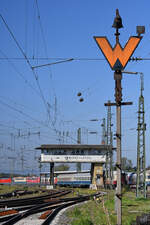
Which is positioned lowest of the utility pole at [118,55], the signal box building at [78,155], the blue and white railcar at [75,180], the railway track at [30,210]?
the blue and white railcar at [75,180]

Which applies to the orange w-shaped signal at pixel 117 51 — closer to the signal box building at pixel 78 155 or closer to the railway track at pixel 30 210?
the railway track at pixel 30 210

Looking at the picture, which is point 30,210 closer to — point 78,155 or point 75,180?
point 78,155

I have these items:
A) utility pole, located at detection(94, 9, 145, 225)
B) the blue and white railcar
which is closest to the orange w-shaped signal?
utility pole, located at detection(94, 9, 145, 225)

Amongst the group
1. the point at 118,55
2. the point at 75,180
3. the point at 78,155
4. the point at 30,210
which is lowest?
the point at 75,180

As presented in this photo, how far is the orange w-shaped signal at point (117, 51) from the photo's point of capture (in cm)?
811

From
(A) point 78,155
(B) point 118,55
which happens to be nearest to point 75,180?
(A) point 78,155

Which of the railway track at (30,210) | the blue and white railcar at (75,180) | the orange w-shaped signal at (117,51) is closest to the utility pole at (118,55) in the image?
the orange w-shaped signal at (117,51)

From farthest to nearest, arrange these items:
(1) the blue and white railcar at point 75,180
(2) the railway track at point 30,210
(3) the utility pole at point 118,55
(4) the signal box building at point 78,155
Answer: (1) the blue and white railcar at point 75,180, (4) the signal box building at point 78,155, (2) the railway track at point 30,210, (3) the utility pole at point 118,55

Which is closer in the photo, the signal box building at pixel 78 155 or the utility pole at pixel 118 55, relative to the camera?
the utility pole at pixel 118 55

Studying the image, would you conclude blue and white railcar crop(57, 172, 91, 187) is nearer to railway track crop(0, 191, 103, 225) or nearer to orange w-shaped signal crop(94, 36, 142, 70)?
railway track crop(0, 191, 103, 225)

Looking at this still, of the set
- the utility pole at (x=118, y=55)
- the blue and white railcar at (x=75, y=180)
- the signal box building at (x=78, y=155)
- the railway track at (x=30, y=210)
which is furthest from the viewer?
the blue and white railcar at (x=75, y=180)

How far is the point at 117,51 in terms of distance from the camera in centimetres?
816

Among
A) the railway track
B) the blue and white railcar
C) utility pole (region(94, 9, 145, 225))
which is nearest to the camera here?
utility pole (region(94, 9, 145, 225))

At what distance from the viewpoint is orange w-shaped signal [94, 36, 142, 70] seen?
26.6 feet
